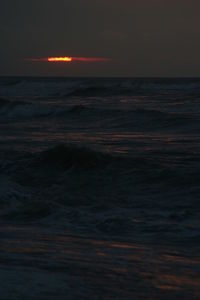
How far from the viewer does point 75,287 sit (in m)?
3.96

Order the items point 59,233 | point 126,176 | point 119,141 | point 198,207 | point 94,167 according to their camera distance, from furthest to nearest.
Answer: point 119,141, point 94,167, point 126,176, point 198,207, point 59,233

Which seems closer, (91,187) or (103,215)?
(103,215)

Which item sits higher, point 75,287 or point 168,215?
point 75,287

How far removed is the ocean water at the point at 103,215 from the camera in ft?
13.5

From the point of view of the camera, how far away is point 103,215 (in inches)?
285

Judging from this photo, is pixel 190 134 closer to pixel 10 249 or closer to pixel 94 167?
pixel 94 167

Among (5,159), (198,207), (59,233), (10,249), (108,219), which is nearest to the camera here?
(10,249)

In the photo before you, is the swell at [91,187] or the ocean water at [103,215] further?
the swell at [91,187]

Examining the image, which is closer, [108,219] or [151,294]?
[151,294]

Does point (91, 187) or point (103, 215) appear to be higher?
point (103, 215)

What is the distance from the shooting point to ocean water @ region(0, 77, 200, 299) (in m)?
4.13

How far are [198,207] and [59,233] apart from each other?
2193 mm

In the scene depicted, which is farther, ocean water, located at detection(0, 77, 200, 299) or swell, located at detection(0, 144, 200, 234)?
swell, located at detection(0, 144, 200, 234)

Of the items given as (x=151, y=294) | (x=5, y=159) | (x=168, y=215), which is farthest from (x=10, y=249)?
(x=5, y=159)
